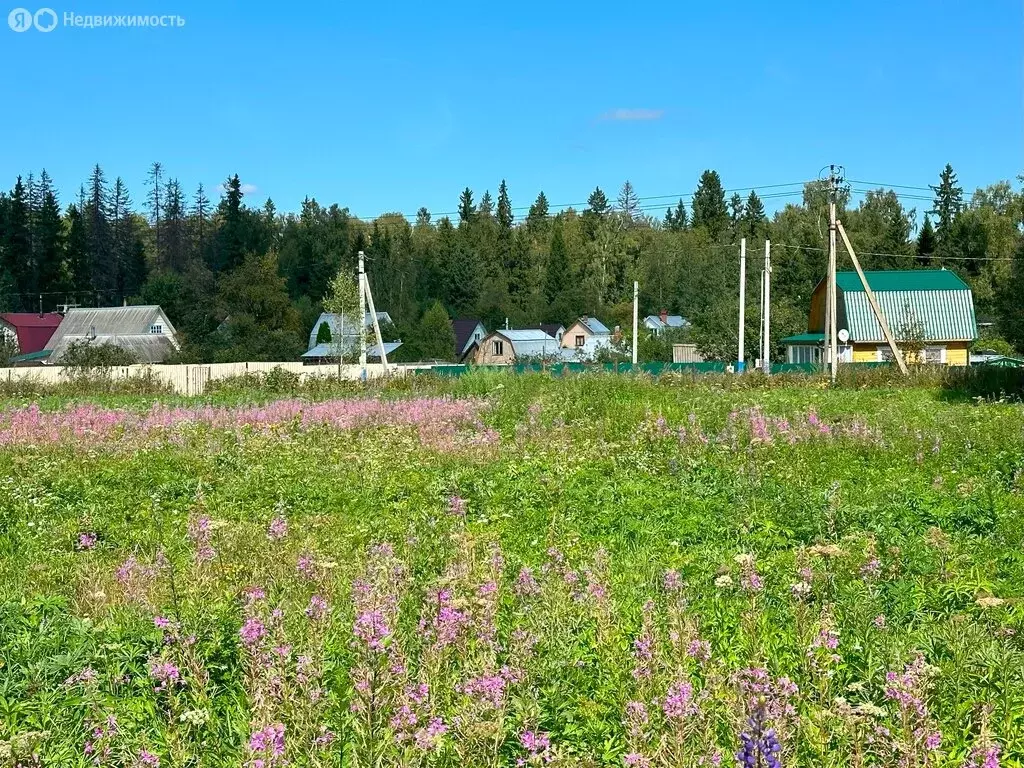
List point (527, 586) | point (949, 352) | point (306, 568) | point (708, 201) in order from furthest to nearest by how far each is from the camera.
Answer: point (708, 201) < point (949, 352) < point (306, 568) < point (527, 586)

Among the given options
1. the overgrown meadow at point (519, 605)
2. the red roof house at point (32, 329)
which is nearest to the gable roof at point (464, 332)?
the red roof house at point (32, 329)

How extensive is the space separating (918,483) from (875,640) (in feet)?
18.8

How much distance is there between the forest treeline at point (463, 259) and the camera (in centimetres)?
6600

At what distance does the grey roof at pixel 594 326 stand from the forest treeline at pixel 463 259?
2.17 meters

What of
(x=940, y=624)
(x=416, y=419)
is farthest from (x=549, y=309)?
(x=940, y=624)

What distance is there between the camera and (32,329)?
3002 inches

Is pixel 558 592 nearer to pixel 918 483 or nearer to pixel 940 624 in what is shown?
pixel 940 624

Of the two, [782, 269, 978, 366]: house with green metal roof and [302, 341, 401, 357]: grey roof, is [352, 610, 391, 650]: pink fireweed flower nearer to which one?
[782, 269, 978, 366]: house with green metal roof

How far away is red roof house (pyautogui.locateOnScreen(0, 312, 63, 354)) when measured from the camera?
75.2m

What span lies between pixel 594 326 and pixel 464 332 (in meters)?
13.2

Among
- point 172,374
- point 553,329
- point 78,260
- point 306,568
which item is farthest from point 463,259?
point 306,568

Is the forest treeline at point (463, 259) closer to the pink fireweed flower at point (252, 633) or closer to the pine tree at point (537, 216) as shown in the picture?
the pine tree at point (537, 216)

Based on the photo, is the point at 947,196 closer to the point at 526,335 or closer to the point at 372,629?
the point at 526,335

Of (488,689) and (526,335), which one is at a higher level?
(526,335)
